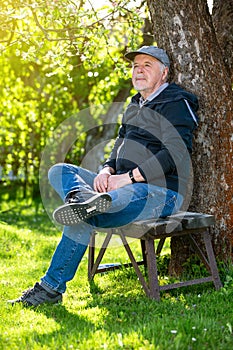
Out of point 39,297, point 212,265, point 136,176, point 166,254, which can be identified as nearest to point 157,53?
point 136,176

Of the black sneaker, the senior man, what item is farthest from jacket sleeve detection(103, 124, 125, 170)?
the black sneaker

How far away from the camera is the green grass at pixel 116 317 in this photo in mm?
3036

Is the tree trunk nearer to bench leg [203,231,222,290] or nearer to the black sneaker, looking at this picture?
bench leg [203,231,222,290]

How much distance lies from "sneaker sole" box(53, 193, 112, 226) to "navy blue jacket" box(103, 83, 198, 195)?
471 millimetres

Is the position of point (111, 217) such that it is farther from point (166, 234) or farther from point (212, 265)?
point (212, 265)

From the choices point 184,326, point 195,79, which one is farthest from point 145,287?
point 195,79

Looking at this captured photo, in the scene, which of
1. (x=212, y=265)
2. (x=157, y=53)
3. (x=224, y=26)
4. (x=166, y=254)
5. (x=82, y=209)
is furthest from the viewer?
(x=166, y=254)

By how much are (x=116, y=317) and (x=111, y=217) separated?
70cm

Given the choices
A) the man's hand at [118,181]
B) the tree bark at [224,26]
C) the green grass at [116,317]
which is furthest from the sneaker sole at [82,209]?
the tree bark at [224,26]

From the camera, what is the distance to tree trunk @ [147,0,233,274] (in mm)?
4543

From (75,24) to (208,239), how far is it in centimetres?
365

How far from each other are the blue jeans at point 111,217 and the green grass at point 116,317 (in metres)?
0.24

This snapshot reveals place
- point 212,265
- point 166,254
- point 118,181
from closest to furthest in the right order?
point 212,265 → point 118,181 → point 166,254

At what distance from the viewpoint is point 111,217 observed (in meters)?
3.98
